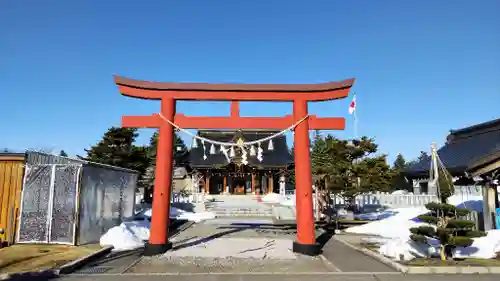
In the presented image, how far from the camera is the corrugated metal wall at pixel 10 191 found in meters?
11.4

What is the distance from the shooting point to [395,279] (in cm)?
755

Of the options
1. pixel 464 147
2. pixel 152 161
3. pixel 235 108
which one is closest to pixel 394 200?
pixel 464 147

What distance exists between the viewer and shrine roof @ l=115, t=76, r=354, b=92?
11016mm

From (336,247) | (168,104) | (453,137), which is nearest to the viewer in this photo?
(168,104)

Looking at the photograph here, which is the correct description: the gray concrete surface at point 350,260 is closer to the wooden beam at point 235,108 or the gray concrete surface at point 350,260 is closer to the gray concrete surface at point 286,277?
the gray concrete surface at point 286,277

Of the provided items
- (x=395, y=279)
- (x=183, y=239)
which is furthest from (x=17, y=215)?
(x=395, y=279)

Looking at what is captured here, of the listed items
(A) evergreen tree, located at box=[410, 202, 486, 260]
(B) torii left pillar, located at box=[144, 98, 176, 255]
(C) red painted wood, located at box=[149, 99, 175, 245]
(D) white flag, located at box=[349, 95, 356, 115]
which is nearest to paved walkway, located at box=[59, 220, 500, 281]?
(B) torii left pillar, located at box=[144, 98, 176, 255]

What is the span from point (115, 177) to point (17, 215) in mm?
4038

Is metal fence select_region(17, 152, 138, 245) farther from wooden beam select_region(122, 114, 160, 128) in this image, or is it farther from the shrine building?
the shrine building

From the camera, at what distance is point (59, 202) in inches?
459

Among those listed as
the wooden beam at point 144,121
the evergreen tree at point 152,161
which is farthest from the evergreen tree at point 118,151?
the wooden beam at point 144,121

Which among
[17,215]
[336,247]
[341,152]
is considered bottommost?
[336,247]

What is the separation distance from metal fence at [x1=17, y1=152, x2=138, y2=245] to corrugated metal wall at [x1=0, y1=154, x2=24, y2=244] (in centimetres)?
20

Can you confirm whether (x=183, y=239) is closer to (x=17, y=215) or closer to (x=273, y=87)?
(x=17, y=215)
